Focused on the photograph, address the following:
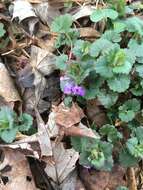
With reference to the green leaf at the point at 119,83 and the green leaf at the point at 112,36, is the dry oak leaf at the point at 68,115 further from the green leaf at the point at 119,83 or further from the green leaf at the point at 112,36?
the green leaf at the point at 112,36

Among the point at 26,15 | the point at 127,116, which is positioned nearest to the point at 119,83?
the point at 127,116

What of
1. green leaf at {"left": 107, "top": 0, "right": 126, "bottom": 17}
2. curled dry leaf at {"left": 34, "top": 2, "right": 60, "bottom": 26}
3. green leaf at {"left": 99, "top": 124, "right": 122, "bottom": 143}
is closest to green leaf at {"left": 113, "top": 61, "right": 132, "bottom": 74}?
green leaf at {"left": 99, "top": 124, "right": 122, "bottom": 143}

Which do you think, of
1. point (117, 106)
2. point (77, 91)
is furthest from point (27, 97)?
point (117, 106)

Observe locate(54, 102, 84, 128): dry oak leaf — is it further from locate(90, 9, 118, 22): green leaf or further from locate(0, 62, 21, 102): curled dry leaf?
locate(90, 9, 118, 22): green leaf

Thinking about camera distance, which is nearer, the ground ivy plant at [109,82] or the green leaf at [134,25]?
the ground ivy plant at [109,82]

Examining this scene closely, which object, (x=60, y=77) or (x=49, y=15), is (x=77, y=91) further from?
(x=49, y=15)

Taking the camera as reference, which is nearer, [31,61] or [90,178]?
[90,178]

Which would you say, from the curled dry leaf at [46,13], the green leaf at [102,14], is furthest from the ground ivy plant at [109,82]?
the curled dry leaf at [46,13]

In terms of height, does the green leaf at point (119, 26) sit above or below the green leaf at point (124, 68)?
above
